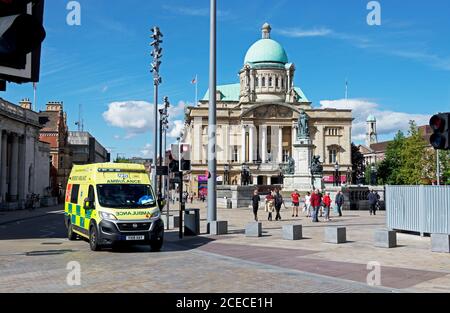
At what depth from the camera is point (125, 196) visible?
676 inches

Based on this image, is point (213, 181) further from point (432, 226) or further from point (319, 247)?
point (432, 226)

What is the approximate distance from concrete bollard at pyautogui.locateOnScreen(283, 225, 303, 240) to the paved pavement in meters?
0.40

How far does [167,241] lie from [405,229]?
9083 millimetres

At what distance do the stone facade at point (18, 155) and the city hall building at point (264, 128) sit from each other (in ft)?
143

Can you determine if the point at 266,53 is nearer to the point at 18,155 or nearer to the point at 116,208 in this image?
the point at 18,155

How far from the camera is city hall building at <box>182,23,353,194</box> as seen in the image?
111750 mm

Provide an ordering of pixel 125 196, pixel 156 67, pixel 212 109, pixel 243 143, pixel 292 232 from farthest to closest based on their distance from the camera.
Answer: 1. pixel 243 143
2. pixel 156 67
3. pixel 212 109
4. pixel 292 232
5. pixel 125 196

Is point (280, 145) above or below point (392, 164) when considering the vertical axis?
above

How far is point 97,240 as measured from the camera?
16.2 m

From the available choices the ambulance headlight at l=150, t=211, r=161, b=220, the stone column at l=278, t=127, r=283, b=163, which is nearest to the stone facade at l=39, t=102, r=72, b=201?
the stone column at l=278, t=127, r=283, b=163

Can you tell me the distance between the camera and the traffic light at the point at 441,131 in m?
7.98

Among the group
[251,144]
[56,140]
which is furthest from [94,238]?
[251,144]

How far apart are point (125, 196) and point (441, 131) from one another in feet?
37.0

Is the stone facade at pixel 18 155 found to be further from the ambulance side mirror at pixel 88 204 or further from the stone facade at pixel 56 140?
the ambulance side mirror at pixel 88 204
